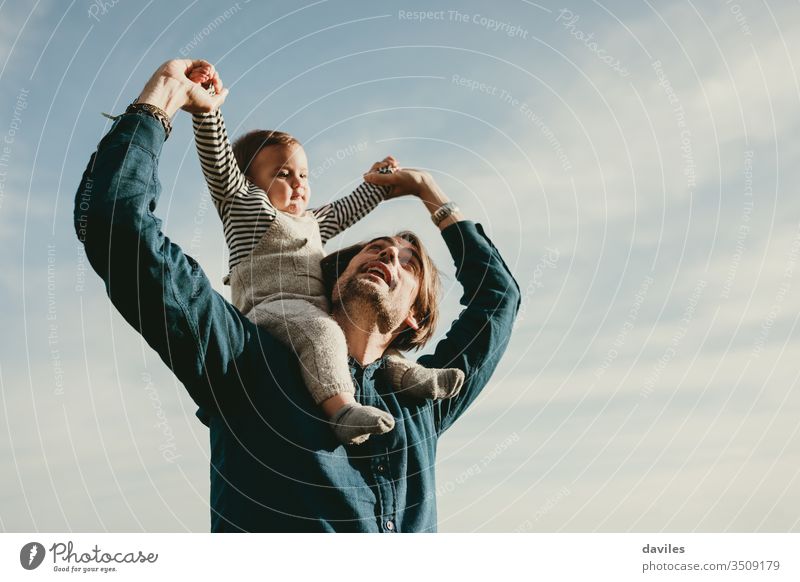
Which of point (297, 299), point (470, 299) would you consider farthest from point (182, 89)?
point (470, 299)

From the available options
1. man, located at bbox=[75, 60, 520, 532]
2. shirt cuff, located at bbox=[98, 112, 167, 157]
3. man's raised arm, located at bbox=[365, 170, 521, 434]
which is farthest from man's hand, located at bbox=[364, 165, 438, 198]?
shirt cuff, located at bbox=[98, 112, 167, 157]

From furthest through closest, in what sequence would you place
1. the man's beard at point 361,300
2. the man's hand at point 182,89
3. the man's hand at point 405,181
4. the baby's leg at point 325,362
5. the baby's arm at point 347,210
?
the man's hand at point 405,181, the baby's arm at point 347,210, the man's beard at point 361,300, the baby's leg at point 325,362, the man's hand at point 182,89

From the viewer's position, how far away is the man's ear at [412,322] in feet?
22.2

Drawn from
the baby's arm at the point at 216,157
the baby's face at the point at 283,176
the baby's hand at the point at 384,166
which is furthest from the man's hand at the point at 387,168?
the baby's arm at the point at 216,157

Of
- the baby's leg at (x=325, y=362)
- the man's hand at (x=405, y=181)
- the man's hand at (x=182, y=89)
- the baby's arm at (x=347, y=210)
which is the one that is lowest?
the baby's leg at (x=325, y=362)

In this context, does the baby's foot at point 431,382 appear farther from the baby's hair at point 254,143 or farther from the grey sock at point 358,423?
the baby's hair at point 254,143

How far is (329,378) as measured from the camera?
5.55 metres

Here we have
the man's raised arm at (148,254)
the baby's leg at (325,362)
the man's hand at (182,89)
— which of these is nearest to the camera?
the man's raised arm at (148,254)

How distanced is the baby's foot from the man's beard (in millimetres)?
470

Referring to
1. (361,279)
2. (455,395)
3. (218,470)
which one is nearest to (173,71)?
(361,279)

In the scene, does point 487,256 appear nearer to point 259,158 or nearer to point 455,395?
point 455,395

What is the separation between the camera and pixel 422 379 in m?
6.17

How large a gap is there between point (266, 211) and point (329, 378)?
1.38m

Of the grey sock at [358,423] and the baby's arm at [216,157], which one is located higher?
the baby's arm at [216,157]
